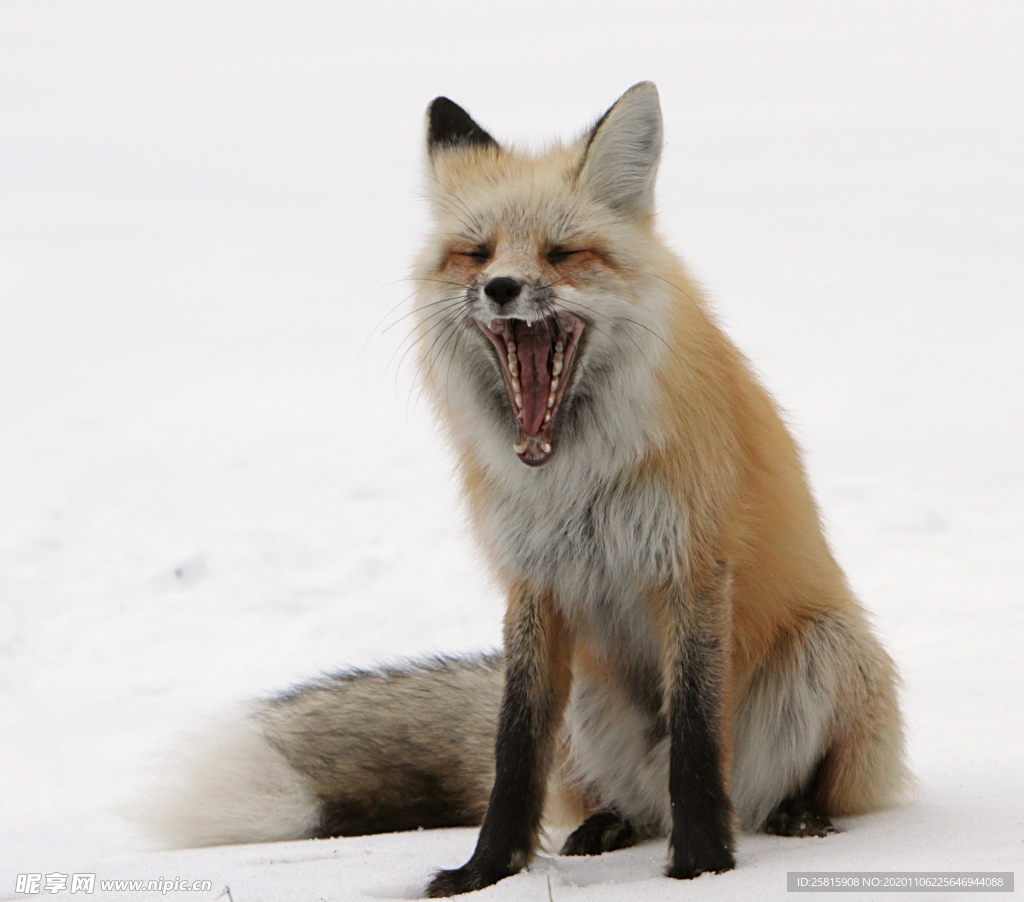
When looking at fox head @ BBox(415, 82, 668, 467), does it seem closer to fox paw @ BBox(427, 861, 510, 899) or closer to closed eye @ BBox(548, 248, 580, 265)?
A: closed eye @ BBox(548, 248, 580, 265)

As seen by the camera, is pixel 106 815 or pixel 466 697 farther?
pixel 106 815

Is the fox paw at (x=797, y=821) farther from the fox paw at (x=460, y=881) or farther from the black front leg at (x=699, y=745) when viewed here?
the fox paw at (x=460, y=881)

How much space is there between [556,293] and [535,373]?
0.87 feet

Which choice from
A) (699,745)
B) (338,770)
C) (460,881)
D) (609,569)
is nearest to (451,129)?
(609,569)

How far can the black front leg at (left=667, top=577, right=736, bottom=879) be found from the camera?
9.18 feet

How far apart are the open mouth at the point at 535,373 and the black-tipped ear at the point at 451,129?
29.2 inches

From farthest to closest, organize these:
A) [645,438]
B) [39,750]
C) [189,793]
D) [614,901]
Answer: [39,750] < [189,793] < [645,438] < [614,901]

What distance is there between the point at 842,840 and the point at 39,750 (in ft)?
11.0

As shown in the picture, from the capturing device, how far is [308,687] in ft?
13.0

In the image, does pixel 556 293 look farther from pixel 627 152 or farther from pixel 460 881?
pixel 460 881

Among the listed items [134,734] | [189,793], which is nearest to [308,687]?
[189,793]

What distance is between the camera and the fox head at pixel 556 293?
290 cm

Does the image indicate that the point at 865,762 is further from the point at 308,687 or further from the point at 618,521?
the point at 308,687

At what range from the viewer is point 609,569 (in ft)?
9.88
